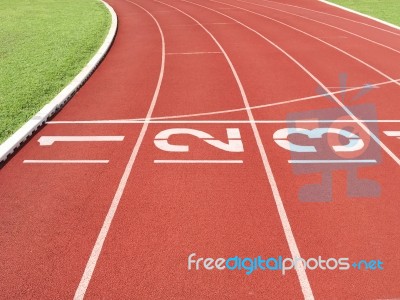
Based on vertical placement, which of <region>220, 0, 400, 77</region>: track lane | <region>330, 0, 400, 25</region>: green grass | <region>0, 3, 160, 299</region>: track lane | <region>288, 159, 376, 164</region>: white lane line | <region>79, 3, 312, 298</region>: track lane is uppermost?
<region>330, 0, 400, 25</region>: green grass

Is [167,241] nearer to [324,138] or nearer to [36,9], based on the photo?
[324,138]

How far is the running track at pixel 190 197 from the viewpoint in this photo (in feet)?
16.0

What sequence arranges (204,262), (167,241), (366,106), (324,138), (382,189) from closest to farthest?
(204,262) < (167,241) < (382,189) < (324,138) < (366,106)

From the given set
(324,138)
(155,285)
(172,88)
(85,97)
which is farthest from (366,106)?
(155,285)

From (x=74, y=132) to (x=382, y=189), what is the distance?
568cm

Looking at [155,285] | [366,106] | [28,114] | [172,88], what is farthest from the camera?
[172,88]

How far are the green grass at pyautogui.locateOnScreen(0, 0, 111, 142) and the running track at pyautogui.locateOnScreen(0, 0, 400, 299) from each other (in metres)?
0.79

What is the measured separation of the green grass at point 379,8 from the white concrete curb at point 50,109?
15.3 meters

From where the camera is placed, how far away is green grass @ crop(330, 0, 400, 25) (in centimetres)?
2278

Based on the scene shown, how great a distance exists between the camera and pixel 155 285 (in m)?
4.77

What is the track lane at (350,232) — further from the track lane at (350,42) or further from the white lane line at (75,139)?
the track lane at (350,42)
